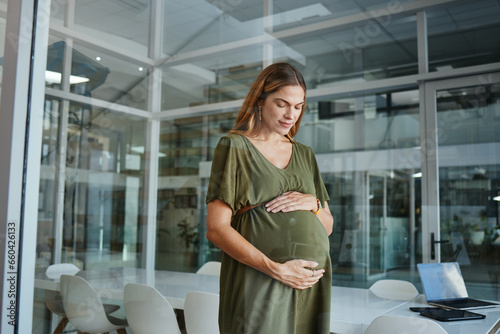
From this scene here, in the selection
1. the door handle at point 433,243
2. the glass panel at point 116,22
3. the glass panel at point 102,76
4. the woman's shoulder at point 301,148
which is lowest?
the door handle at point 433,243

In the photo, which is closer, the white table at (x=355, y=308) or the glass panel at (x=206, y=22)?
the white table at (x=355, y=308)

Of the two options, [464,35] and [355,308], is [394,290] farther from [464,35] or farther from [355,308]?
[464,35]

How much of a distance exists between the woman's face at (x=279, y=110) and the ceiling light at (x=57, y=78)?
1.08m

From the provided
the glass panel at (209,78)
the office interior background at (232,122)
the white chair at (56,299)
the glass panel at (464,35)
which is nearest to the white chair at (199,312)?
the office interior background at (232,122)

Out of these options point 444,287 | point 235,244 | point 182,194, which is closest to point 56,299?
point 235,244

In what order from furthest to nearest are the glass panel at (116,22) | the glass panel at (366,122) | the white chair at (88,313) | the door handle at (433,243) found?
the glass panel at (366,122)
the door handle at (433,243)
the white chair at (88,313)
the glass panel at (116,22)

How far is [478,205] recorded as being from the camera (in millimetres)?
3996

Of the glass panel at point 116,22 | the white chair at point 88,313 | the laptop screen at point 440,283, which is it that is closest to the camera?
the glass panel at point 116,22

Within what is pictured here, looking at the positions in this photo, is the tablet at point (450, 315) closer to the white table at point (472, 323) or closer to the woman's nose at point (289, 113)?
the white table at point (472, 323)

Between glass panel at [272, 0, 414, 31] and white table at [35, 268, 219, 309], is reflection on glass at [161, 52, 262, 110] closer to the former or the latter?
glass panel at [272, 0, 414, 31]

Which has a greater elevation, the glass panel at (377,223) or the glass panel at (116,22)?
the glass panel at (116,22)

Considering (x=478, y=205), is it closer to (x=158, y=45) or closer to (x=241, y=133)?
(x=158, y=45)

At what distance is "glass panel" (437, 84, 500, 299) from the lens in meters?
3.85

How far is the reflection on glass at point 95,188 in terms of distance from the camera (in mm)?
3238
